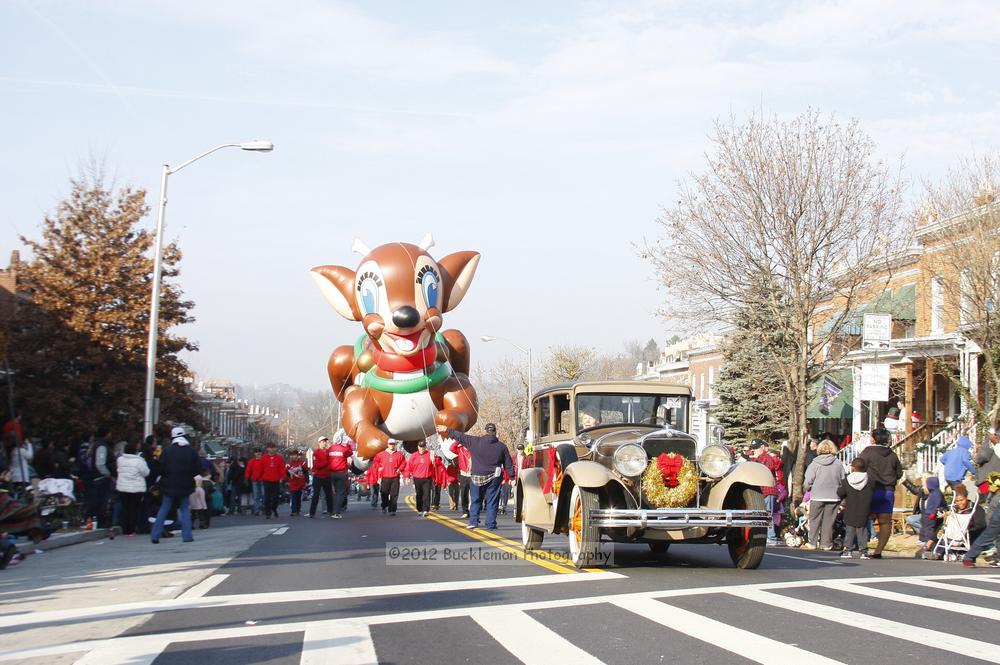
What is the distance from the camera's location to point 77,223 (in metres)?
31.0

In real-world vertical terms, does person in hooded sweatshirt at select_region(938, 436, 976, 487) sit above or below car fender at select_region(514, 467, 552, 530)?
above

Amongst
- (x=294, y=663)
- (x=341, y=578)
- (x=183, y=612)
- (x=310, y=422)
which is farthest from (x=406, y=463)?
(x=310, y=422)

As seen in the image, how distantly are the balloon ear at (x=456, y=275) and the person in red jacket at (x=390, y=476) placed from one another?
208 inches

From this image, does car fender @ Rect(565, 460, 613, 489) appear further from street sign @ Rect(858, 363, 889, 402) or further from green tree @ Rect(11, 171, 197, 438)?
green tree @ Rect(11, 171, 197, 438)

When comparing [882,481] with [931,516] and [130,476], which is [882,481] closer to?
[931,516]

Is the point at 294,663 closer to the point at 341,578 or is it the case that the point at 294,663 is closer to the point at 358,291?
the point at 341,578

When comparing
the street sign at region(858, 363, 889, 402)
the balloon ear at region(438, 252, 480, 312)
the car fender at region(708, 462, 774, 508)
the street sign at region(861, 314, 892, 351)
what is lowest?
the car fender at region(708, 462, 774, 508)

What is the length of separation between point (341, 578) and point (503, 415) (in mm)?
58268

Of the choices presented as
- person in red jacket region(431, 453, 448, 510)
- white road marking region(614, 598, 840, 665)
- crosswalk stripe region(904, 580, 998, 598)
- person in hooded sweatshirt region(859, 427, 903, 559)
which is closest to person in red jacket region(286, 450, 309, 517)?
person in red jacket region(431, 453, 448, 510)

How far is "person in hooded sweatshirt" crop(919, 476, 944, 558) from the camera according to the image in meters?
15.2

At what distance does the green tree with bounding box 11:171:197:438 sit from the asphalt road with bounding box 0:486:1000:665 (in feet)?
54.8

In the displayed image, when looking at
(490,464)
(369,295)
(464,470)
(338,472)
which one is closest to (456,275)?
(369,295)

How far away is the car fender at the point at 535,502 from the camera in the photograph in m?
13.3

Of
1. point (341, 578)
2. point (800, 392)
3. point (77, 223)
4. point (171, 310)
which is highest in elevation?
point (77, 223)
